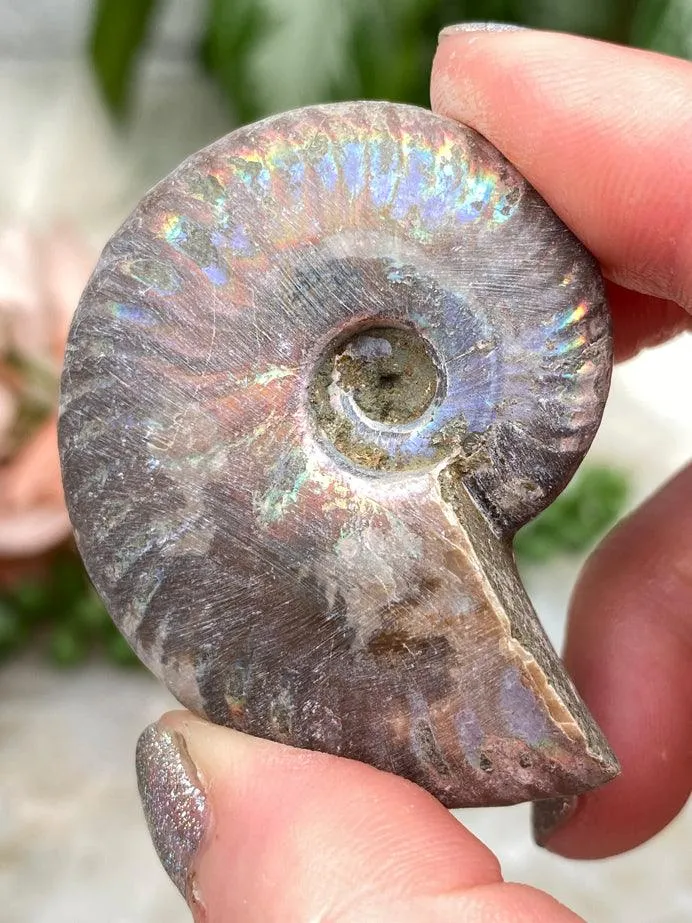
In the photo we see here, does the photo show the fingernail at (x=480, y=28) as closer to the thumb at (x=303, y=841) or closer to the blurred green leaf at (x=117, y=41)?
the thumb at (x=303, y=841)

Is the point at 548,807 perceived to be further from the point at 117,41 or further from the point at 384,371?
the point at 117,41

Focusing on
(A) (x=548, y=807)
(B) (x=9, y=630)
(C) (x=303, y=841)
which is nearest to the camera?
(C) (x=303, y=841)

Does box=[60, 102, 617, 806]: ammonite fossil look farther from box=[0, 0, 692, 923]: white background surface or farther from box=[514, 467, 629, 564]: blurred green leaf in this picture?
box=[514, 467, 629, 564]: blurred green leaf

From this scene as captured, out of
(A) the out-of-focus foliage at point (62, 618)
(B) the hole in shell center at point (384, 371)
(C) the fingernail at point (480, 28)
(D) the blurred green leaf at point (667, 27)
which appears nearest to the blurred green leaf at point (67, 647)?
(A) the out-of-focus foliage at point (62, 618)

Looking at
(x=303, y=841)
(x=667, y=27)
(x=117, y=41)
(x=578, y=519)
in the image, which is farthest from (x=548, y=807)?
(x=117, y=41)

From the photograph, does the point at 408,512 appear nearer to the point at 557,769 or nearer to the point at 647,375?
the point at 557,769

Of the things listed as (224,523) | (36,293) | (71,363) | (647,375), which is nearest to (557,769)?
(224,523)
